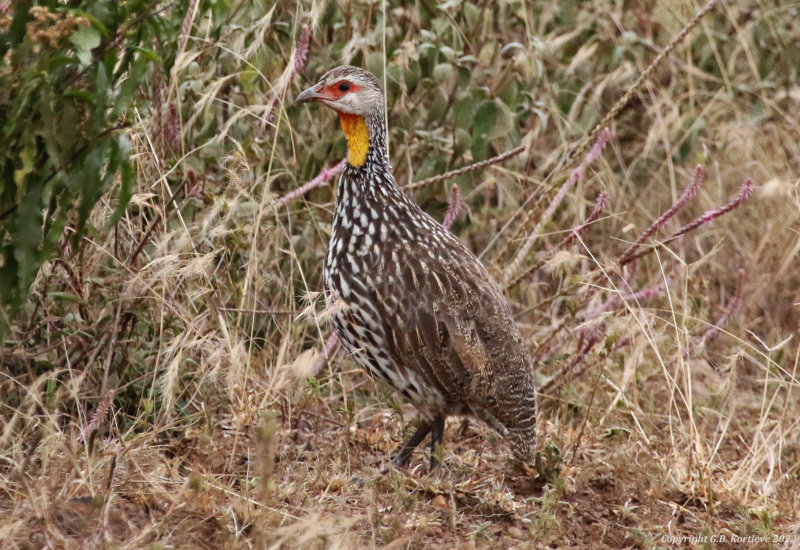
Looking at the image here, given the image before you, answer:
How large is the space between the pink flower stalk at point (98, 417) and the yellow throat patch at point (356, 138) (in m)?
1.68

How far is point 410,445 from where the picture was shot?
495 cm

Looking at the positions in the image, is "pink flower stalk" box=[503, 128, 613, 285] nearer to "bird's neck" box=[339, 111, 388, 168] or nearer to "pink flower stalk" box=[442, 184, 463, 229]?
"pink flower stalk" box=[442, 184, 463, 229]

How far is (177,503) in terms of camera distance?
3730 mm

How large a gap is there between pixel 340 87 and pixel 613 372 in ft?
6.93

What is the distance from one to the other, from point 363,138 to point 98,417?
6.37 ft

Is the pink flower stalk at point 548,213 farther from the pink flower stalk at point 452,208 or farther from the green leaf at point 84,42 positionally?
the green leaf at point 84,42

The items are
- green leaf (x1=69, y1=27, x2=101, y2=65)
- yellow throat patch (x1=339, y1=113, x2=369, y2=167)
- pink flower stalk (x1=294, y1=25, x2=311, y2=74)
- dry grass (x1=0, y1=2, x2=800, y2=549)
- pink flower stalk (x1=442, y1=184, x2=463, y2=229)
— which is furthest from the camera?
pink flower stalk (x1=442, y1=184, x2=463, y2=229)

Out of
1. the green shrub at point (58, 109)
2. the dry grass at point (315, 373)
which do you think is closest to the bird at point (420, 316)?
the dry grass at point (315, 373)

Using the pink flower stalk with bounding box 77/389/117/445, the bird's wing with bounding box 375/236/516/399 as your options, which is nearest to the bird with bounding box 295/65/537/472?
the bird's wing with bounding box 375/236/516/399

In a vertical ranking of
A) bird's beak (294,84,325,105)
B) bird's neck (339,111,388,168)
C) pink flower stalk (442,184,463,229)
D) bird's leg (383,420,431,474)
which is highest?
bird's beak (294,84,325,105)

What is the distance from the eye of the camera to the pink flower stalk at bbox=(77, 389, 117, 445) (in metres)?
3.72

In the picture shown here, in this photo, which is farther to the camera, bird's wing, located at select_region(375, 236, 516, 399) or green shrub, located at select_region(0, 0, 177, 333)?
bird's wing, located at select_region(375, 236, 516, 399)

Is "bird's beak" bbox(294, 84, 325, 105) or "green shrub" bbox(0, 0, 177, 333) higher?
"green shrub" bbox(0, 0, 177, 333)

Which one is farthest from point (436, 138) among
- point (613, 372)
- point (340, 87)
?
point (613, 372)
